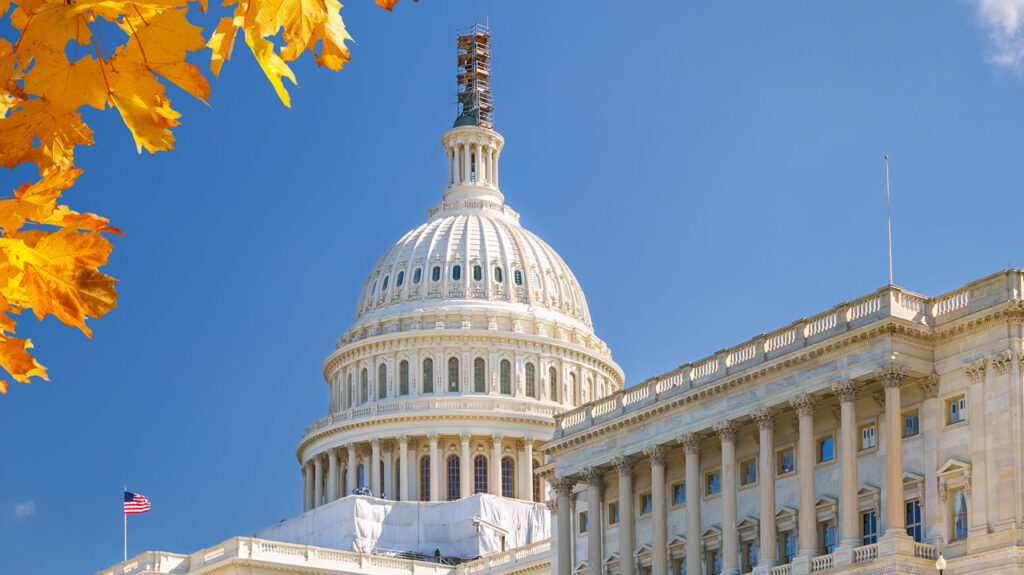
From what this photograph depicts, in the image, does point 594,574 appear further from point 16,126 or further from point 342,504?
point 16,126

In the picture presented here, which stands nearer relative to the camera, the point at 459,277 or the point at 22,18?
the point at 22,18

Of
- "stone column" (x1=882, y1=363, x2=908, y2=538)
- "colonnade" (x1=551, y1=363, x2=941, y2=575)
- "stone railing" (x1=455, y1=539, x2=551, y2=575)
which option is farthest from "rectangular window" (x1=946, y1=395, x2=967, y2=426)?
"stone railing" (x1=455, y1=539, x2=551, y2=575)

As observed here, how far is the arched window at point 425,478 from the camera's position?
132625mm

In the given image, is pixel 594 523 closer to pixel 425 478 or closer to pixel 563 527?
pixel 563 527

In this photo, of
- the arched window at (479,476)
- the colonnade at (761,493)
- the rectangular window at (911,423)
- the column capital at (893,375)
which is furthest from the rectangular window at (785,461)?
the arched window at (479,476)

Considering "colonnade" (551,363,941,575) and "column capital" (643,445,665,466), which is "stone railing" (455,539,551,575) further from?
"column capital" (643,445,665,466)

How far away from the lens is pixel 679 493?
72.5m

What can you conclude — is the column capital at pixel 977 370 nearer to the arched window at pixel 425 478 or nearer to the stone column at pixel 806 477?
the stone column at pixel 806 477

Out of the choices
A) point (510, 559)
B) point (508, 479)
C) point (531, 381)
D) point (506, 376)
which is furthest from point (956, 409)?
point (531, 381)

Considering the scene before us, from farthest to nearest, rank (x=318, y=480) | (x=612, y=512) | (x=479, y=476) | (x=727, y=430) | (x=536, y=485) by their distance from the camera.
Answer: (x=318, y=480) < (x=536, y=485) < (x=479, y=476) < (x=612, y=512) < (x=727, y=430)

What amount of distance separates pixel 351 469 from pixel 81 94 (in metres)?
132

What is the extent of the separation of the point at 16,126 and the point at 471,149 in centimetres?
14965

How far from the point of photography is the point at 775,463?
216ft

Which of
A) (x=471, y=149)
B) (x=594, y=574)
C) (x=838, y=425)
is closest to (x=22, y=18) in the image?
(x=838, y=425)
